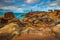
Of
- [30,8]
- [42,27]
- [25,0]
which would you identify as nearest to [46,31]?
[42,27]

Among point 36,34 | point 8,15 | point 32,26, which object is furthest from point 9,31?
point 36,34

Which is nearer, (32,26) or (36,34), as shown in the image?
(36,34)

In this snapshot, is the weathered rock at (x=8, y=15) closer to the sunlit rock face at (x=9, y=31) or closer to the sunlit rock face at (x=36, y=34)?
the sunlit rock face at (x=9, y=31)

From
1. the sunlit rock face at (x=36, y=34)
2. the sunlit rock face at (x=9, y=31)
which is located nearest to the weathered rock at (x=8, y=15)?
the sunlit rock face at (x=9, y=31)

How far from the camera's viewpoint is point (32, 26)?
13.5 ft

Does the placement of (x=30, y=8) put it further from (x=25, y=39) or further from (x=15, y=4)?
(x=25, y=39)

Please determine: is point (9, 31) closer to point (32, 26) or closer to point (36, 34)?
point (32, 26)

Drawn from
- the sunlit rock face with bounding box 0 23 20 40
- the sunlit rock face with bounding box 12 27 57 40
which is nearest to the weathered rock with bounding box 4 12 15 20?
the sunlit rock face with bounding box 0 23 20 40

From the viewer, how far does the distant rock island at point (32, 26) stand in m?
3.99

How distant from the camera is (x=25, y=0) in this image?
4309mm

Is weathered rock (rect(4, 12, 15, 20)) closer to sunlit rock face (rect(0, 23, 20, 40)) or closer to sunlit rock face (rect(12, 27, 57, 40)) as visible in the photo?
sunlit rock face (rect(0, 23, 20, 40))

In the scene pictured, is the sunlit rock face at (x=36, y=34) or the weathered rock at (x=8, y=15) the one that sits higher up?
the weathered rock at (x=8, y=15)

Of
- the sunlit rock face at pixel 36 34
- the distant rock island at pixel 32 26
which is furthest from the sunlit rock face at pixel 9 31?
the sunlit rock face at pixel 36 34

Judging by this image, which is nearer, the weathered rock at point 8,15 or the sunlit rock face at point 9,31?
the sunlit rock face at point 9,31
